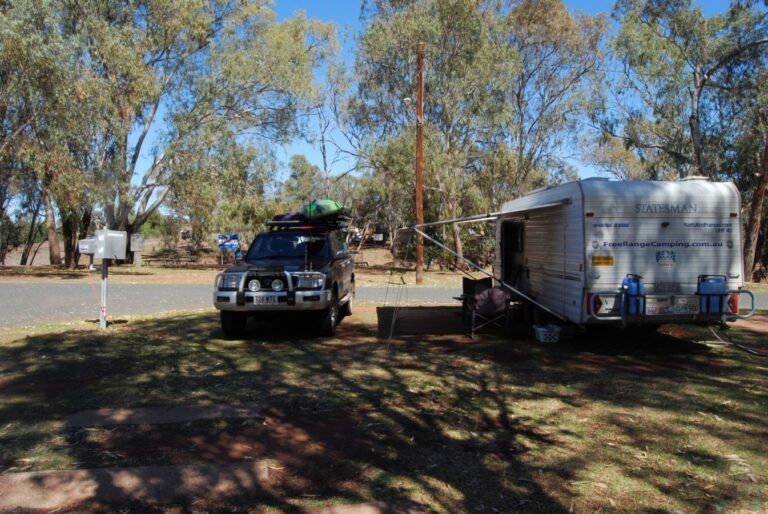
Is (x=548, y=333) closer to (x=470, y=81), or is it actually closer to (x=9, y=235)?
(x=470, y=81)

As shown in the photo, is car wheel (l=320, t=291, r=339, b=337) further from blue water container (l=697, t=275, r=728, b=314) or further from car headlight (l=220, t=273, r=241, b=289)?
blue water container (l=697, t=275, r=728, b=314)

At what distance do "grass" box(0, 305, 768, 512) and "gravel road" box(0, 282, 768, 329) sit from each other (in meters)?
3.64

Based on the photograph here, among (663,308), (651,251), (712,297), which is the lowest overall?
(663,308)

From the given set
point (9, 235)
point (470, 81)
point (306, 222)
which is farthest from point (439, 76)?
point (9, 235)

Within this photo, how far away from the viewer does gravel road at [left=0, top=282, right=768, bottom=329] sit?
485 inches

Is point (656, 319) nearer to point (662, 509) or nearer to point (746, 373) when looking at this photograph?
point (746, 373)

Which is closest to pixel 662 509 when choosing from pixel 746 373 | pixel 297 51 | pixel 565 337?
pixel 746 373

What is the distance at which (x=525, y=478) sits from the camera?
3953mm

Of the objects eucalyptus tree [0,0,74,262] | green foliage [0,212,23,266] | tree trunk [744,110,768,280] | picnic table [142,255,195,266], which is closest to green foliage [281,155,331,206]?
picnic table [142,255,195,266]

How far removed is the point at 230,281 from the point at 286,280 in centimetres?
83

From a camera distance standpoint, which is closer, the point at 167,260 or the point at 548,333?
the point at 548,333

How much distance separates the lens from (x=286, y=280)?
29.1 feet

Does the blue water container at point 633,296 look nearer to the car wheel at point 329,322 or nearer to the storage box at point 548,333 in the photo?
the storage box at point 548,333

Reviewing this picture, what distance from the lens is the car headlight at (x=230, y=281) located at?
886cm
